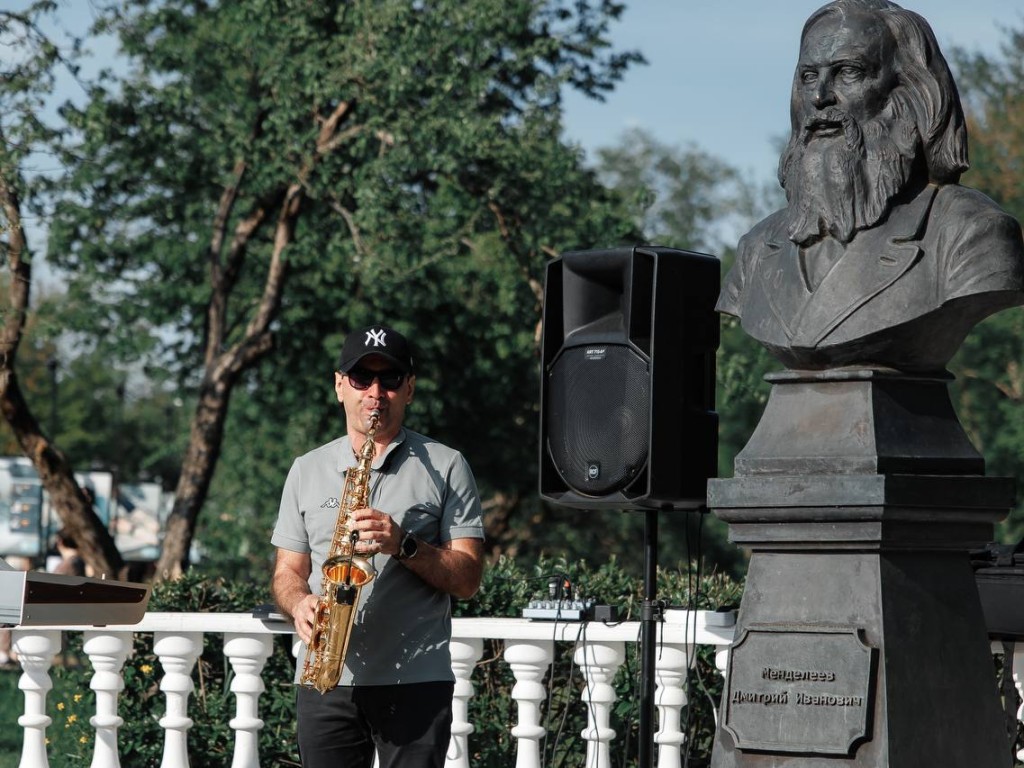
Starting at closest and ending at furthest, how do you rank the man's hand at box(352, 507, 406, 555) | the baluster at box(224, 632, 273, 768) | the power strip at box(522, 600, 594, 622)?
the man's hand at box(352, 507, 406, 555)
the power strip at box(522, 600, 594, 622)
the baluster at box(224, 632, 273, 768)

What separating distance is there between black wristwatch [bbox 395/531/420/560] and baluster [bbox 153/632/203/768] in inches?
88.7

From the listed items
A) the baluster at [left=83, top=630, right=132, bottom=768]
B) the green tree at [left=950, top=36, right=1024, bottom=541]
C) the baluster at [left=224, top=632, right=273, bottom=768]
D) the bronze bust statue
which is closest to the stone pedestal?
the bronze bust statue

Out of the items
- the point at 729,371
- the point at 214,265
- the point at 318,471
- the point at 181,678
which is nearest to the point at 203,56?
the point at 214,265

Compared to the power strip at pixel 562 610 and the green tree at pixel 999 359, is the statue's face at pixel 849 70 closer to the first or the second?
the power strip at pixel 562 610

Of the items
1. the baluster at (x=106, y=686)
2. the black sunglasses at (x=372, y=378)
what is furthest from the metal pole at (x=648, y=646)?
the baluster at (x=106, y=686)

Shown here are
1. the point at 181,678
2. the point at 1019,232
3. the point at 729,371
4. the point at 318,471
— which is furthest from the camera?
the point at 729,371

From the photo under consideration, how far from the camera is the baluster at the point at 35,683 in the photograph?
673 cm

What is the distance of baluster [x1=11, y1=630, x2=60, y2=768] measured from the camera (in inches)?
265

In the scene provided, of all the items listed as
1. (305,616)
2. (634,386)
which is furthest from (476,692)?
(305,616)

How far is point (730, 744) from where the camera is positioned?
502cm

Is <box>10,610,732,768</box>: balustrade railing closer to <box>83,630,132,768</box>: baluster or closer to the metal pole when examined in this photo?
<box>83,630,132,768</box>: baluster

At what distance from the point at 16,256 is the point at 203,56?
4.76m

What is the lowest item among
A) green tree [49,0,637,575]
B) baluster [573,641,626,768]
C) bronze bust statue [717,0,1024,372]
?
baluster [573,641,626,768]

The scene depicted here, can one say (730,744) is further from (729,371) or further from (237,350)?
(237,350)
